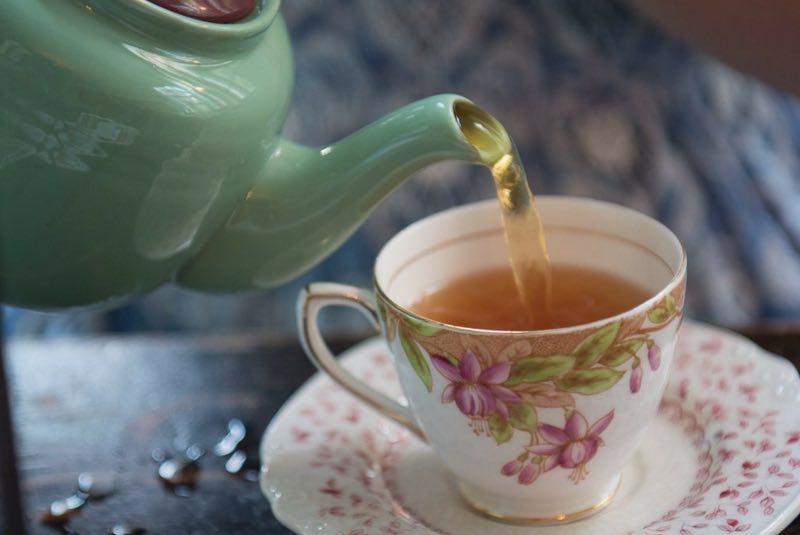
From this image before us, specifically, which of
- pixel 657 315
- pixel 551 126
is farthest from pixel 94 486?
pixel 551 126

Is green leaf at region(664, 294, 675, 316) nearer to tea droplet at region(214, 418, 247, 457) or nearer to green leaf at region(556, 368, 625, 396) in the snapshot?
green leaf at region(556, 368, 625, 396)

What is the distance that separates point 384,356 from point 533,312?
0.51 feet

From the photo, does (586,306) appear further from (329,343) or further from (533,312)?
(329,343)

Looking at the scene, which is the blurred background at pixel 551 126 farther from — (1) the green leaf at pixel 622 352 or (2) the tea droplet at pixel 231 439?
(1) the green leaf at pixel 622 352

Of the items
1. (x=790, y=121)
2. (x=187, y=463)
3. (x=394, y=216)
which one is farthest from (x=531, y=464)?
(x=790, y=121)

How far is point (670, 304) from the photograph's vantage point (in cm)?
58

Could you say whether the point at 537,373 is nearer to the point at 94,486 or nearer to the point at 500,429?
the point at 500,429

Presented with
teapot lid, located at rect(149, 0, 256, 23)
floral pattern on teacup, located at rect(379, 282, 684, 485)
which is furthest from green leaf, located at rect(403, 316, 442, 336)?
teapot lid, located at rect(149, 0, 256, 23)

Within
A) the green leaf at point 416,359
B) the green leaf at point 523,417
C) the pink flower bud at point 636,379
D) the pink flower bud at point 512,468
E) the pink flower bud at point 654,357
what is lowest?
the pink flower bud at point 512,468

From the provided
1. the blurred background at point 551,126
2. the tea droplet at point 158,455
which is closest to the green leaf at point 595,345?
the tea droplet at point 158,455

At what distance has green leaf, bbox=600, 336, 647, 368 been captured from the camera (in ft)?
1.85

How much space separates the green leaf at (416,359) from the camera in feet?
1.97

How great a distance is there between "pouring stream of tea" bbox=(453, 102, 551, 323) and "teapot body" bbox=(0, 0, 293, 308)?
4.9 inches

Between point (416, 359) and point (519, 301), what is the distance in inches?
5.5
